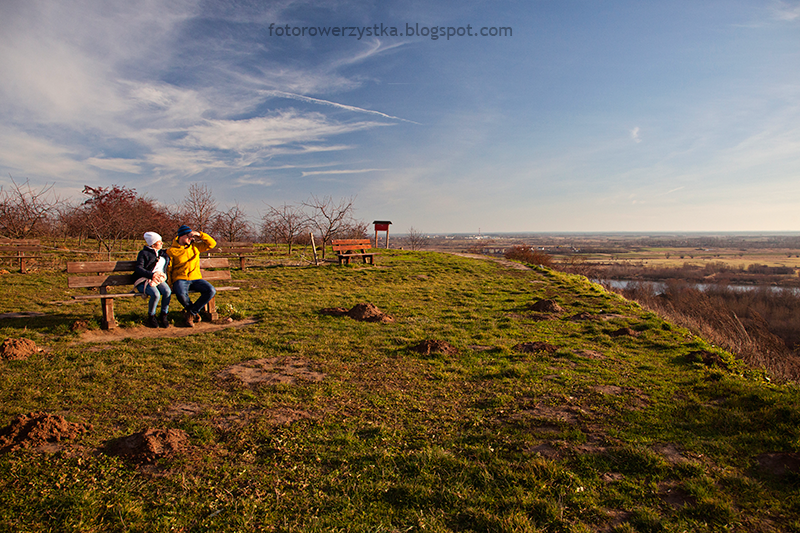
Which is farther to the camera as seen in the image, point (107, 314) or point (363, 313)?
point (363, 313)

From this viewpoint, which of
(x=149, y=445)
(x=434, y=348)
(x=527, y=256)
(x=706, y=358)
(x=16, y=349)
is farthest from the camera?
(x=527, y=256)

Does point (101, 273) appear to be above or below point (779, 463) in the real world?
above

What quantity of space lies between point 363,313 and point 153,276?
4.11m

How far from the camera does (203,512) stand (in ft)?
8.12

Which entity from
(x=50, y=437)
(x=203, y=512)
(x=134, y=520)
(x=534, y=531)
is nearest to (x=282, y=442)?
(x=203, y=512)

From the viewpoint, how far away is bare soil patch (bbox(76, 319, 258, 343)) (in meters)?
6.16

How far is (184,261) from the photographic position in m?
7.13

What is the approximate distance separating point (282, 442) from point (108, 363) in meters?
3.42

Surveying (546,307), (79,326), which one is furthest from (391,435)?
(546,307)

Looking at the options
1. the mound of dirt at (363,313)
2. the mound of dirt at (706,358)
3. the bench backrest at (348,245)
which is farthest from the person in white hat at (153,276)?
the bench backrest at (348,245)

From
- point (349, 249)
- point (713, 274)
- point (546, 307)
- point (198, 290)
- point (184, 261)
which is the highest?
point (349, 249)

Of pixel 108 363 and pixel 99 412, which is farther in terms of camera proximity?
pixel 108 363

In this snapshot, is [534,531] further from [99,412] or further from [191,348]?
[191,348]

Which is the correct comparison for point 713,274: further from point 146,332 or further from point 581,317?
point 146,332
